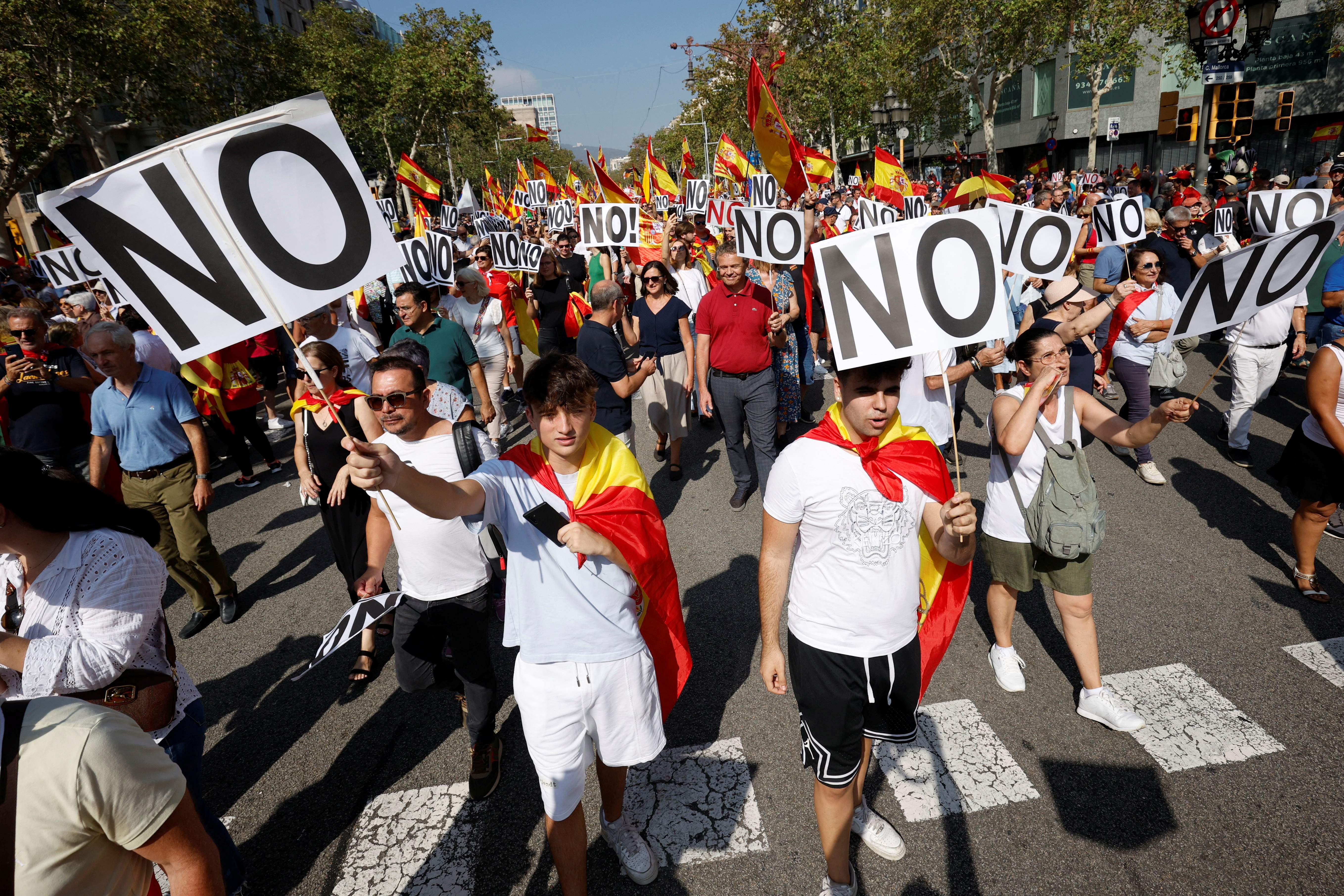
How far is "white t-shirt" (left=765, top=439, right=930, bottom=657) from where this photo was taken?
233 cm

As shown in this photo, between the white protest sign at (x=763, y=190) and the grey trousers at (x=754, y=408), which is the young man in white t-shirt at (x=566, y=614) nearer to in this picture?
the grey trousers at (x=754, y=408)

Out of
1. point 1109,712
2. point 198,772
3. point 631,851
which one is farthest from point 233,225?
point 1109,712

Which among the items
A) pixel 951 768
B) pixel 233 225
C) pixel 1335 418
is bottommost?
pixel 951 768

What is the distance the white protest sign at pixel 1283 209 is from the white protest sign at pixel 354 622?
7.61 meters

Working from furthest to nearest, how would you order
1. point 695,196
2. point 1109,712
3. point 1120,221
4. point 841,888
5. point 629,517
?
1. point 695,196
2. point 1120,221
3. point 1109,712
4. point 841,888
5. point 629,517

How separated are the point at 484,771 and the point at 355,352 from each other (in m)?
→ 3.68

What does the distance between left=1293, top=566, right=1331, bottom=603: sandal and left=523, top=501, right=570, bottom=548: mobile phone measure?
15.4 ft

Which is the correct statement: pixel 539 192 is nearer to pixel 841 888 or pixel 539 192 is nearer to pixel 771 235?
pixel 771 235

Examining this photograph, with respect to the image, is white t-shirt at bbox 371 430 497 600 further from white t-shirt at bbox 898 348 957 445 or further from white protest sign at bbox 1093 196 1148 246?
white protest sign at bbox 1093 196 1148 246

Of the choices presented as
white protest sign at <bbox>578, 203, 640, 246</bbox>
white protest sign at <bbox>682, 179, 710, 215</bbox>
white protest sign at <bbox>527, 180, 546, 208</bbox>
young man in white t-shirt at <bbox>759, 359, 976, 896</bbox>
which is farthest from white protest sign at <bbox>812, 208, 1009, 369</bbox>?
white protest sign at <bbox>527, 180, 546, 208</bbox>

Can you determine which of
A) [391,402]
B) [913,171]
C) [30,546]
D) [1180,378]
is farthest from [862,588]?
[913,171]

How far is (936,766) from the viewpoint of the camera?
3219 millimetres

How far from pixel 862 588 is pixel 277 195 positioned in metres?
2.20

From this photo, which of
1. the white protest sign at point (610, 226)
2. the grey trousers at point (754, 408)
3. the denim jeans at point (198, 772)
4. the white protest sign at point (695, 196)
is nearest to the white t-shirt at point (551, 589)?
the denim jeans at point (198, 772)
